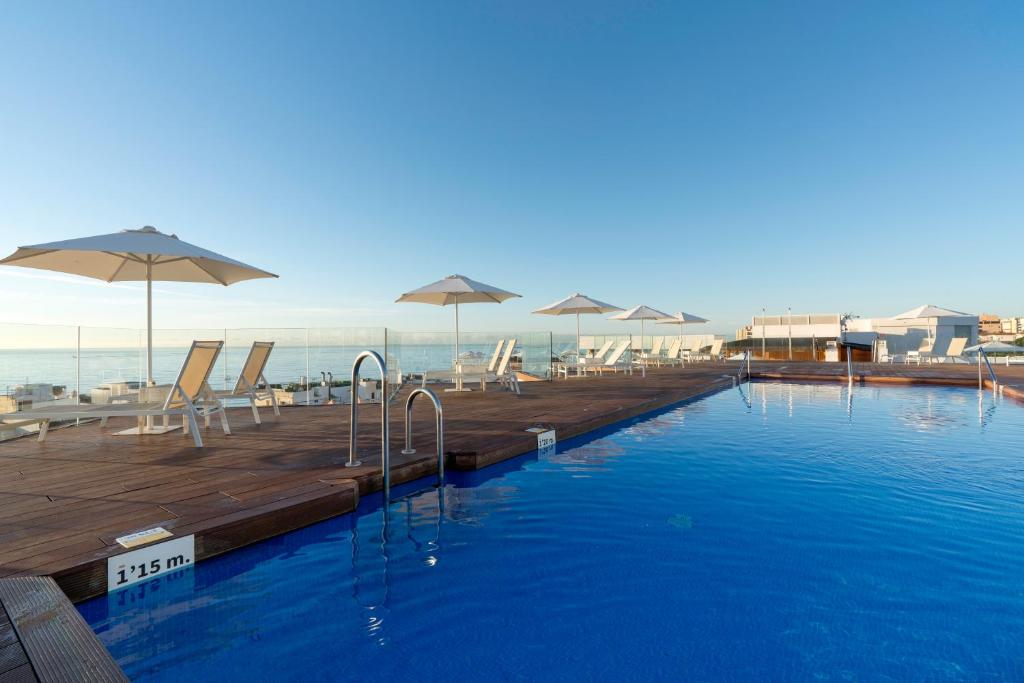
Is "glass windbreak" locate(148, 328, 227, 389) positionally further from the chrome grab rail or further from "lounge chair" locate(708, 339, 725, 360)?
"lounge chair" locate(708, 339, 725, 360)

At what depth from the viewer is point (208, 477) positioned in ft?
10.6

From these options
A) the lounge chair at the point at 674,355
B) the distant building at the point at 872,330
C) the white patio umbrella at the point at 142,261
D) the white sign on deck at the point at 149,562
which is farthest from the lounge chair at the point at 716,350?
the white sign on deck at the point at 149,562

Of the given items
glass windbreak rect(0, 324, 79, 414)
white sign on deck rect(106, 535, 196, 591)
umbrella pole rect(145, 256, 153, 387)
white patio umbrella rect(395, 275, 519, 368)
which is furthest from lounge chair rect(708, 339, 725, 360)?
white sign on deck rect(106, 535, 196, 591)

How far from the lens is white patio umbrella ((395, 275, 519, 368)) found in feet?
29.0

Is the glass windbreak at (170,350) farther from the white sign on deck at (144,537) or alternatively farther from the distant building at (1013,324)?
the distant building at (1013,324)

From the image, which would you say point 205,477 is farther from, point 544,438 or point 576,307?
point 576,307

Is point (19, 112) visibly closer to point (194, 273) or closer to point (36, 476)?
point (194, 273)

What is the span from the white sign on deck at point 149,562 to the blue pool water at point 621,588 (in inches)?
2.2

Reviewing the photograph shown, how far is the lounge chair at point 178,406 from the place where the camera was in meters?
3.91

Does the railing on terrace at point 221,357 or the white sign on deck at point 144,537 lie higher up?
the railing on terrace at point 221,357

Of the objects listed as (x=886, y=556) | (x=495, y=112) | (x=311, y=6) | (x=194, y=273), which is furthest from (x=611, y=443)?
(x=495, y=112)

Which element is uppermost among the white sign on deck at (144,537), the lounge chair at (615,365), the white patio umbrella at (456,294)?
the white patio umbrella at (456,294)

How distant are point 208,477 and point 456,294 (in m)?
6.96

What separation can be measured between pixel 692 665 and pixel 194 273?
638cm
